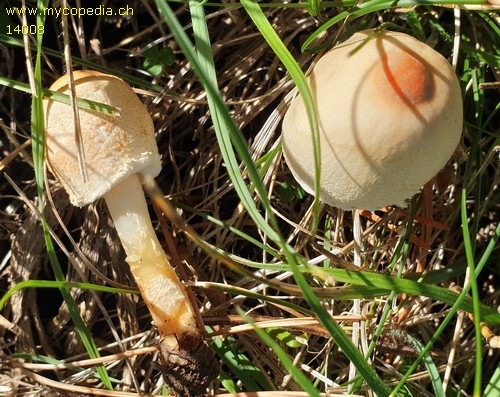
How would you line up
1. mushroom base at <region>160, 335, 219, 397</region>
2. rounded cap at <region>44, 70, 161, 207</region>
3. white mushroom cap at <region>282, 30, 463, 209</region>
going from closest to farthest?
white mushroom cap at <region>282, 30, 463, 209</region> < rounded cap at <region>44, 70, 161, 207</region> < mushroom base at <region>160, 335, 219, 397</region>

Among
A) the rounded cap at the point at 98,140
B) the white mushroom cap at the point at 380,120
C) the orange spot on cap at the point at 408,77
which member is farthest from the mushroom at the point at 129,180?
the orange spot on cap at the point at 408,77

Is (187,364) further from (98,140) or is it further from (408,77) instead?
(408,77)

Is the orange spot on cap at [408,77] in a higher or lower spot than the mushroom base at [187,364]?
higher

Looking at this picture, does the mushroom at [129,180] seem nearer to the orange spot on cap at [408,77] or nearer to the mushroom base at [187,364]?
the mushroom base at [187,364]

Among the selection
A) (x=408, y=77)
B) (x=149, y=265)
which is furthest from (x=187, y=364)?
(x=408, y=77)

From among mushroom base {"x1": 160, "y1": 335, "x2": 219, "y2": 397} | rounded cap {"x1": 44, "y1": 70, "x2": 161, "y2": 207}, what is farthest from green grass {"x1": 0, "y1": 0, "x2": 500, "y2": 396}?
mushroom base {"x1": 160, "y1": 335, "x2": 219, "y2": 397}

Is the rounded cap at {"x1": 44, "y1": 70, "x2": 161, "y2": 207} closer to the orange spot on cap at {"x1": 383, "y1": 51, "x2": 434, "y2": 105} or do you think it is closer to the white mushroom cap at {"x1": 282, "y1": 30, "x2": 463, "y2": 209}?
the white mushroom cap at {"x1": 282, "y1": 30, "x2": 463, "y2": 209}

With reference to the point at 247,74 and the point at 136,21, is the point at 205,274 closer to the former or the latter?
the point at 247,74
